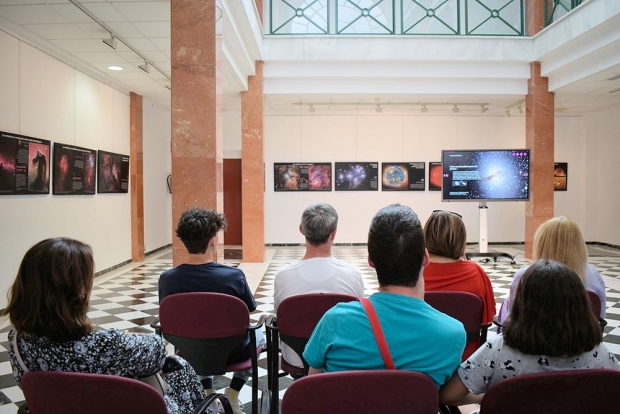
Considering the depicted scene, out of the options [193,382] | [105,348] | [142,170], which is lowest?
[193,382]

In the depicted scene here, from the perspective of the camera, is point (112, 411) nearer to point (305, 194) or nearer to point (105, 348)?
point (105, 348)

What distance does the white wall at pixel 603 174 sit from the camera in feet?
41.9

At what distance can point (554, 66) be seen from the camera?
9.84 metres

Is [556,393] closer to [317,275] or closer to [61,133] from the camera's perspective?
[317,275]

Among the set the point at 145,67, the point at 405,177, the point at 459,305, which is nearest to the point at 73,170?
the point at 145,67

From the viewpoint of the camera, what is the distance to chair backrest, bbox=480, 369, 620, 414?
1387 mm

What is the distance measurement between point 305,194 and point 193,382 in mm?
11783

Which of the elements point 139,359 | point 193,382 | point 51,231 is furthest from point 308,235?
point 51,231

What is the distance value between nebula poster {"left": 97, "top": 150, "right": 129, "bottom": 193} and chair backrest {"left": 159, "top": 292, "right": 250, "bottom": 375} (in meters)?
7.03

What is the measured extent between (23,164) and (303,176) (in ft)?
26.8

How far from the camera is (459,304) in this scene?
2.66 meters

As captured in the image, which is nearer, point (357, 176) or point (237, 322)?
point (237, 322)

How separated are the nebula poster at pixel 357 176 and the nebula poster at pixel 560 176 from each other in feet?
16.8

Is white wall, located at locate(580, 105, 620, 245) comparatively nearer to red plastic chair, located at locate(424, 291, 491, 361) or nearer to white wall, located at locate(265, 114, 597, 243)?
white wall, located at locate(265, 114, 597, 243)
